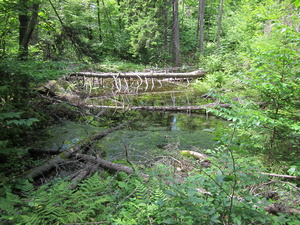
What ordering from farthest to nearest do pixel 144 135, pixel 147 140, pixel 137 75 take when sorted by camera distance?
pixel 137 75
pixel 144 135
pixel 147 140

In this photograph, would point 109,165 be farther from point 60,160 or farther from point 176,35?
point 176,35

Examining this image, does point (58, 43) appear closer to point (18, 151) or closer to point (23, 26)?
point (23, 26)

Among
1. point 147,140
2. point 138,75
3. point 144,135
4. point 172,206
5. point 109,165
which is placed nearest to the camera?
point 172,206

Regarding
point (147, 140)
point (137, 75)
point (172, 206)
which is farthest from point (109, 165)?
point (137, 75)

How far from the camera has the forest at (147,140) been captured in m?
1.80

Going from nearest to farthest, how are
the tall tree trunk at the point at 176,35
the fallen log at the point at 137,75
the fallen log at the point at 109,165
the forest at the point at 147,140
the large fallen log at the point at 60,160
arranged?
the forest at the point at 147,140
the large fallen log at the point at 60,160
the fallen log at the point at 109,165
the fallen log at the point at 137,75
the tall tree trunk at the point at 176,35

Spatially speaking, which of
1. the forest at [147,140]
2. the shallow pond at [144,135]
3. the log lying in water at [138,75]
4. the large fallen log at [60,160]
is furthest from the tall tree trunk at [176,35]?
the large fallen log at [60,160]

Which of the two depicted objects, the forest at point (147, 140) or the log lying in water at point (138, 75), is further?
the log lying in water at point (138, 75)

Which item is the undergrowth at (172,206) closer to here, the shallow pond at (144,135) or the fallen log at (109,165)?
the fallen log at (109,165)

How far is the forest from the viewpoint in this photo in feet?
5.90

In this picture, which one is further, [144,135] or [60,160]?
[144,135]

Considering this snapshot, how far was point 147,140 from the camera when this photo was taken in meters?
5.49

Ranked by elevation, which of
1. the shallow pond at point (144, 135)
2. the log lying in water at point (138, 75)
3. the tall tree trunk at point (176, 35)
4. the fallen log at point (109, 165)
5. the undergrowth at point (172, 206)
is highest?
the tall tree trunk at point (176, 35)

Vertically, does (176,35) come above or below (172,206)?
above
